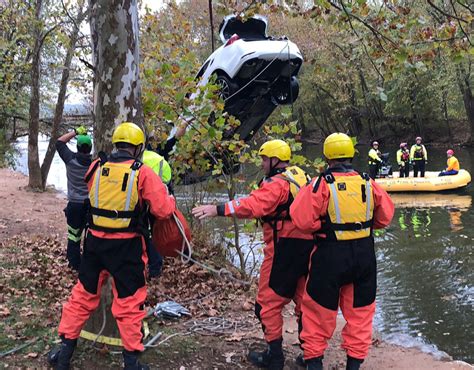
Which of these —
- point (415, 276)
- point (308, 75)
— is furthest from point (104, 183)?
point (308, 75)

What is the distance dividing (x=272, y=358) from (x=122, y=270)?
1634 mm

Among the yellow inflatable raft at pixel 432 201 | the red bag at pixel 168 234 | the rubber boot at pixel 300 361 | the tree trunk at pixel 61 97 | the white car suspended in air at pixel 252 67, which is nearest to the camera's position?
the red bag at pixel 168 234

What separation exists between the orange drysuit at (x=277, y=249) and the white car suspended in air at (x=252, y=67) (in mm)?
3721

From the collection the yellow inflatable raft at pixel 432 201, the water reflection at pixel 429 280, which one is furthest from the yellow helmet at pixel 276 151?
the yellow inflatable raft at pixel 432 201

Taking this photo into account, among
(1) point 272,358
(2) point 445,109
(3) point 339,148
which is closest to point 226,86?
(3) point 339,148

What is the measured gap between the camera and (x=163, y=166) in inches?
188

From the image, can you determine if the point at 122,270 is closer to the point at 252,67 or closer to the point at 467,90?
the point at 252,67

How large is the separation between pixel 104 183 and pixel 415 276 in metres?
6.96

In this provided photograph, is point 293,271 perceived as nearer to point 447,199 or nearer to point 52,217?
point 52,217

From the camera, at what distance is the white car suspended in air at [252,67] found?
26.9ft

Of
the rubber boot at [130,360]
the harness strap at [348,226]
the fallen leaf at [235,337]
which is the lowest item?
the fallen leaf at [235,337]

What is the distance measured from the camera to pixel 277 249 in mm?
4328

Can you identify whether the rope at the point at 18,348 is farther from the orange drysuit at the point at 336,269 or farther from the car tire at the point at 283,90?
the car tire at the point at 283,90

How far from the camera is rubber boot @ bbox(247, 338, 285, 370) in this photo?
4.29 meters
